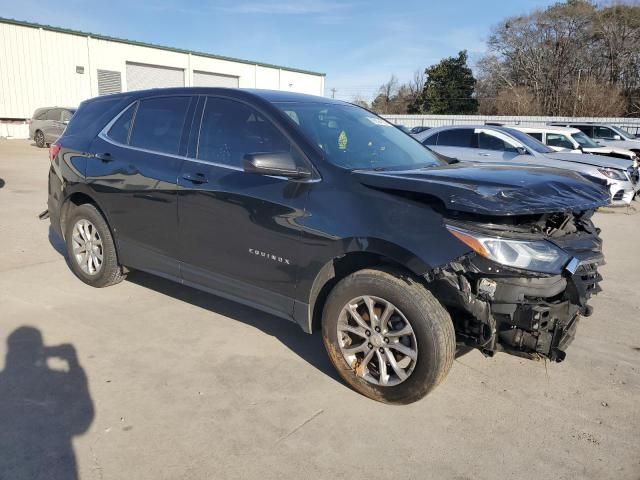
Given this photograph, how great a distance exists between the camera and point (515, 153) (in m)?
10.7

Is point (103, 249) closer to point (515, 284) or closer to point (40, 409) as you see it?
point (40, 409)

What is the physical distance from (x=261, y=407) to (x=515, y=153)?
9204 mm

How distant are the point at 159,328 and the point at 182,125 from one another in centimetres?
166

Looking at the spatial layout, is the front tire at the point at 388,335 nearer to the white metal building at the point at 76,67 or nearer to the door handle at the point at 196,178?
the door handle at the point at 196,178

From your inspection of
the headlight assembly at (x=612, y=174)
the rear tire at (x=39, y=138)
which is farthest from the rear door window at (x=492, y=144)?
the rear tire at (x=39, y=138)

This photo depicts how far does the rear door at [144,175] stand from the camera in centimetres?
416

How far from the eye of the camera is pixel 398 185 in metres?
3.02

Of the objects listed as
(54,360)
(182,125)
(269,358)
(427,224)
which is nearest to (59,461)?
(54,360)

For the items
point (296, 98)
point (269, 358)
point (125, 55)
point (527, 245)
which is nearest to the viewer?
point (527, 245)

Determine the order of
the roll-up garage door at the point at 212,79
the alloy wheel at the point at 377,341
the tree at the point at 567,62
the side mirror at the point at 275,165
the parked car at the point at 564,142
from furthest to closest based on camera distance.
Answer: the tree at the point at 567,62, the roll-up garage door at the point at 212,79, the parked car at the point at 564,142, the side mirror at the point at 275,165, the alloy wheel at the point at 377,341

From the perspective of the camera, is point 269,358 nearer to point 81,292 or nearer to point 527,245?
point 527,245

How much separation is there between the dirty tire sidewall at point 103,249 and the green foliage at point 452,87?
52830 millimetres

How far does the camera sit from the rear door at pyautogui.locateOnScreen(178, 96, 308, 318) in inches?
136

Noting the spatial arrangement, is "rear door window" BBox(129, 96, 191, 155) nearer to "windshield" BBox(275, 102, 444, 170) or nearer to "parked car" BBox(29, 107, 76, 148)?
"windshield" BBox(275, 102, 444, 170)
